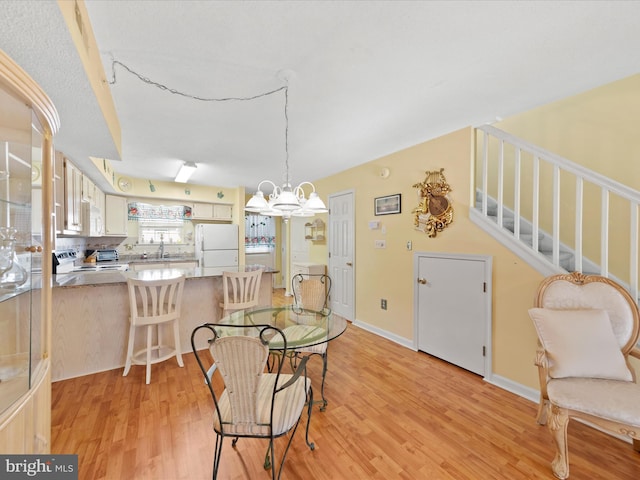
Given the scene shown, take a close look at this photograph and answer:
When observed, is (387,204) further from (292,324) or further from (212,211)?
(212,211)

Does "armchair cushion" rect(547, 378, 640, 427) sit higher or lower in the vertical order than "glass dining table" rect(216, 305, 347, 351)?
lower

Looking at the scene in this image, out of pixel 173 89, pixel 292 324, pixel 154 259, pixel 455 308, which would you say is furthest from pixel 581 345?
pixel 154 259

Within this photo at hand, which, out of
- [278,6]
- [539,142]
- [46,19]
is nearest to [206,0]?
[278,6]

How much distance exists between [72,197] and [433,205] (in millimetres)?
4162

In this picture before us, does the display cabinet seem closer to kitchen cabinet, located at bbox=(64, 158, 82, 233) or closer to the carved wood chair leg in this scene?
kitchen cabinet, located at bbox=(64, 158, 82, 233)

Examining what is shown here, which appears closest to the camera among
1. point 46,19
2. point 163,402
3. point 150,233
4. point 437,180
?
point 46,19

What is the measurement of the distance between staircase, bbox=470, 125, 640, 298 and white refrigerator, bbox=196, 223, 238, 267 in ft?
14.9

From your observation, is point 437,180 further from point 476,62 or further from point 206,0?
point 206,0

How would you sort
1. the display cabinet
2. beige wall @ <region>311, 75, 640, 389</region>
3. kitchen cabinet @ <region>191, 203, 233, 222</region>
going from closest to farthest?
the display cabinet → beige wall @ <region>311, 75, 640, 389</region> → kitchen cabinet @ <region>191, 203, 233, 222</region>

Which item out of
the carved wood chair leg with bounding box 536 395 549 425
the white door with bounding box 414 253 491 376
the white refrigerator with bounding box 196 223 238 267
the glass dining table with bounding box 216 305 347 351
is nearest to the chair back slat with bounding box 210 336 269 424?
the glass dining table with bounding box 216 305 347 351

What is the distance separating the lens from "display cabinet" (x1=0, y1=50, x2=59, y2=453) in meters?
1.07

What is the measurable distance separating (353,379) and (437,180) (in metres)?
2.25

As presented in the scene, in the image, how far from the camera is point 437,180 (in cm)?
293

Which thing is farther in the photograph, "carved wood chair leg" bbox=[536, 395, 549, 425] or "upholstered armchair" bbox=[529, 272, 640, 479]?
"carved wood chair leg" bbox=[536, 395, 549, 425]
